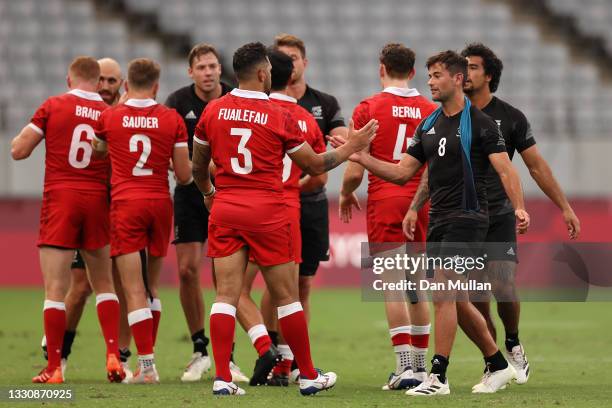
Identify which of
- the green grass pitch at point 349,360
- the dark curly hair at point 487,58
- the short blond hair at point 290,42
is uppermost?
the short blond hair at point 290,42

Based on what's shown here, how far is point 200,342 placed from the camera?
9141 millimetres

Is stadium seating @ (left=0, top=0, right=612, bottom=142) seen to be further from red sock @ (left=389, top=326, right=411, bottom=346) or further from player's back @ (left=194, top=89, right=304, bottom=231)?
player's back @ (left=194, top=89, right=304, bottom=231)

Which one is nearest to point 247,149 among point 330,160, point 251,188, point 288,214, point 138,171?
point 251,188

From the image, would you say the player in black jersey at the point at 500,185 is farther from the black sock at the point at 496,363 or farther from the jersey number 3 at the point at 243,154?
the jersey number 3 at the point at 243,154

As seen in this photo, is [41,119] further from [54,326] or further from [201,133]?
[201,133]

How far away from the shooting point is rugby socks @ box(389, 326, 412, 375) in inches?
326

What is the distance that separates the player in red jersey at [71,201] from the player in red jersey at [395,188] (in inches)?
76.4

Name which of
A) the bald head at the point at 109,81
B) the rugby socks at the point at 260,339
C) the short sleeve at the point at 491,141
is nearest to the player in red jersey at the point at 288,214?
the rugby socks at the point at 260,339

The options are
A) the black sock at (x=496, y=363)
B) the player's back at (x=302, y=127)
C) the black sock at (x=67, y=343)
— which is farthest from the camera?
the black sock at (x=67, y=343)

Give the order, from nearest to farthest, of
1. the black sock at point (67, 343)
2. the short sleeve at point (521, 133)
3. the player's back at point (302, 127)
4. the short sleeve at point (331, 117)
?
the player's back at point (302, 127), the short sleeve at point (521, 133), the black sock at point (67, 343), the short sleeve at point (331, 117)

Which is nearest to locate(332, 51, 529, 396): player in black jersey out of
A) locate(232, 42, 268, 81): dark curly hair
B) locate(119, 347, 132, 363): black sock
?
locate(232, 42, 268, 81): dark curly hair

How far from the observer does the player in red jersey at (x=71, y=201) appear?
8.63 metres

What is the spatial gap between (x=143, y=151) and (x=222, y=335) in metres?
1.82

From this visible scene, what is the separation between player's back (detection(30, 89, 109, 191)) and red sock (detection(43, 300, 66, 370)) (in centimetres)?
89
